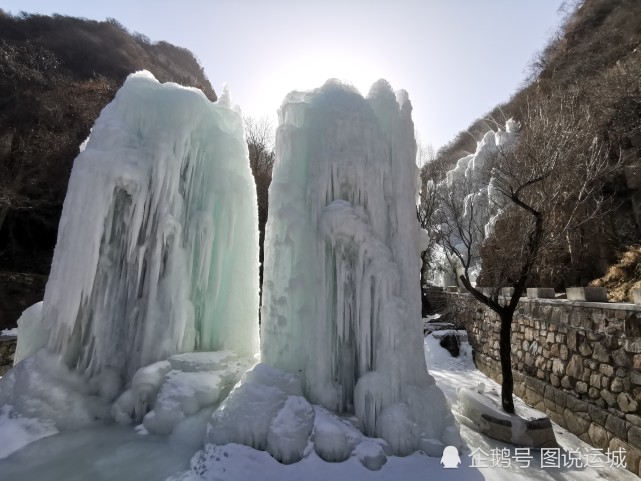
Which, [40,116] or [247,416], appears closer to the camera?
[247,416]

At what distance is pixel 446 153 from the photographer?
131ft

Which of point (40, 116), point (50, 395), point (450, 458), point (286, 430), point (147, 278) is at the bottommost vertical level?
point (450, 458)

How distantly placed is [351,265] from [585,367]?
16.5 feet

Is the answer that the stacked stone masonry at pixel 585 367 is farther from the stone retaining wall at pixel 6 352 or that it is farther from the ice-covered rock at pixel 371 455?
the stone retaining wall at pixel 6 352

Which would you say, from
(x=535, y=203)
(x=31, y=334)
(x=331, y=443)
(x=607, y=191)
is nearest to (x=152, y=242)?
(x=31, y=334)

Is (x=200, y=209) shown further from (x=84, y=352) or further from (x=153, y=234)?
(x=84, y=352)

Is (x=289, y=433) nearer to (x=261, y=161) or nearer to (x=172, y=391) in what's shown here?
(x=172, y=391)

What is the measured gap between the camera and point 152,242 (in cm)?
535

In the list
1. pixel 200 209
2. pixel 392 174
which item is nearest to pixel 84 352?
pixel 200 209

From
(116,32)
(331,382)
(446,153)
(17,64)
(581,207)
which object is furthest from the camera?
(446,153)

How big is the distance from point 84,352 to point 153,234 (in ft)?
6.16

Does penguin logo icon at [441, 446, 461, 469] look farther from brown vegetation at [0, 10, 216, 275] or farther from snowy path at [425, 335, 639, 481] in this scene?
brown vegetation at [0, 10, 216, 275]

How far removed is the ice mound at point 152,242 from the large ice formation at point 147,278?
2 centimetres

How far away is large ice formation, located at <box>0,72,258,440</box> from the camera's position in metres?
4.48
